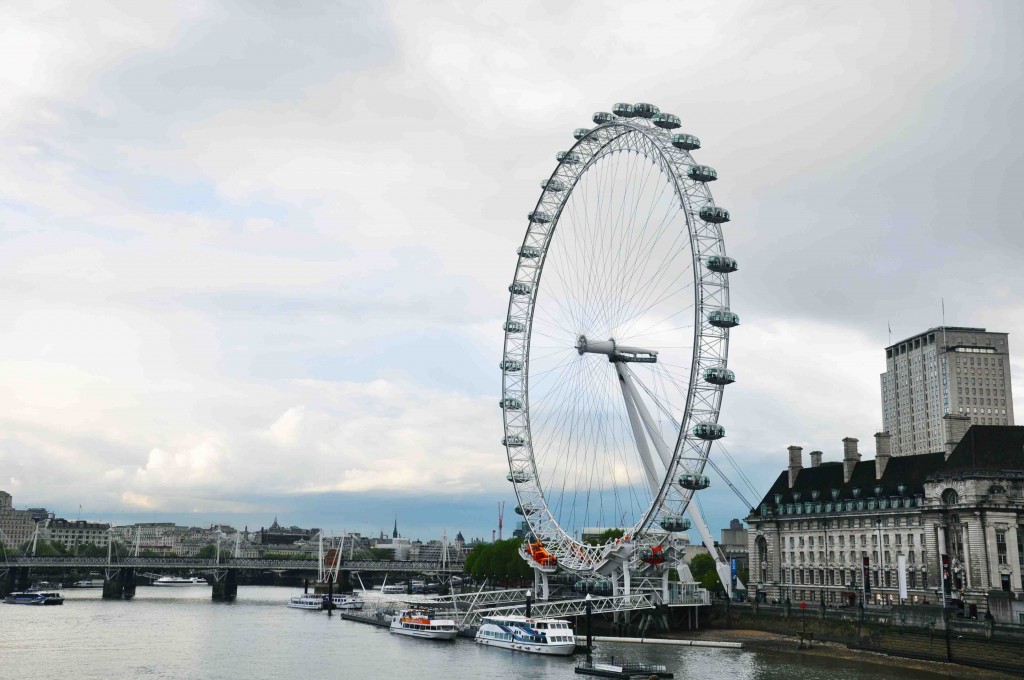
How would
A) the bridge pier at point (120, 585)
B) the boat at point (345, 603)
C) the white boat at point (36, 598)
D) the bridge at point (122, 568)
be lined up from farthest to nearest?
the bridge pier at point (120, 585), the bridge at point (122, 568), the boat at point (345, 603), the white boat at point (36, 598)

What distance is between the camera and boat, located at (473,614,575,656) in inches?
2876

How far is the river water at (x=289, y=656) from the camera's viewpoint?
61219mm

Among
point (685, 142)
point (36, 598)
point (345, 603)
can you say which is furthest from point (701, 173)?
point (36, 598)

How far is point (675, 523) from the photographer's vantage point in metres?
76.5

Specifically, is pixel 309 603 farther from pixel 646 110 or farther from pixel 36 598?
pixel 646 110

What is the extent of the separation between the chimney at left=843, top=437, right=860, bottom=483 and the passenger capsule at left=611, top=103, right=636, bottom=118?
126 feet

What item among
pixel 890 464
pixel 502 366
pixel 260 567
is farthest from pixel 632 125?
pixel 260 567

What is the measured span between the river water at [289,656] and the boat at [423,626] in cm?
139

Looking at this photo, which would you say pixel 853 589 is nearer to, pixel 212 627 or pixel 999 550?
pixel 999 550

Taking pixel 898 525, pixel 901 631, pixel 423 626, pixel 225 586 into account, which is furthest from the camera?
pixel 225 586

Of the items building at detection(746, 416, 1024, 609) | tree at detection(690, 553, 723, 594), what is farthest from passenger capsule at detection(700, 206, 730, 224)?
tree at detection(690, 553, 723, 594)

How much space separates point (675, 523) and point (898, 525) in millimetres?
21828

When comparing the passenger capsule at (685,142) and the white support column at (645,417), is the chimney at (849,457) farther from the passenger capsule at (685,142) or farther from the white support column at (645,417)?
the passenger capsule at (685,142)

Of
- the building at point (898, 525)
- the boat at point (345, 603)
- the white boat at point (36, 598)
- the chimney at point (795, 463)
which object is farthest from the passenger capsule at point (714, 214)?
the white boat at point (36, 598)
